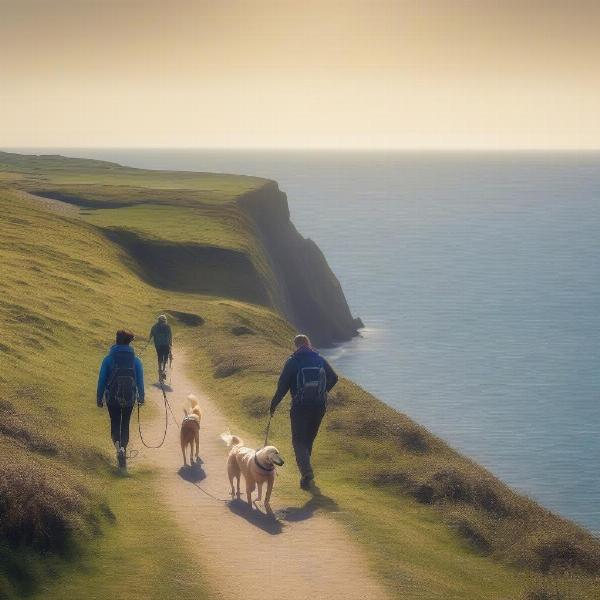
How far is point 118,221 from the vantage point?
83375 mm

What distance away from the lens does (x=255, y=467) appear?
1972 cm

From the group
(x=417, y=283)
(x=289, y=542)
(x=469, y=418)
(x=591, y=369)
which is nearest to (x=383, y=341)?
(x=591, y=369)

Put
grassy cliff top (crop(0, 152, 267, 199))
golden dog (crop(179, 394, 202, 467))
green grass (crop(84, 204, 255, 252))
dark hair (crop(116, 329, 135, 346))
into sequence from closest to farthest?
dark hair (crop(116, 329, 135, 346))
golden dog (crop(179, 394, 202, 467))
green grass (crop(84, 204, 255, 252))
grassy cliff top (crop(0, 152, 267, 199))

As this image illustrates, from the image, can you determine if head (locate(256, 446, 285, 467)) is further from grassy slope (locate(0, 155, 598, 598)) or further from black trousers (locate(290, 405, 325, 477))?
black trousers (locate(290, 405, 325, 477))

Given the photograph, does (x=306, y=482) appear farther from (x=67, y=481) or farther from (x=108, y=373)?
(x=67, y=481)

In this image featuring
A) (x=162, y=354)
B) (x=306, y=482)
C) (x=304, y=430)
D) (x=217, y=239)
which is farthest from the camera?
(x=217, y=239)

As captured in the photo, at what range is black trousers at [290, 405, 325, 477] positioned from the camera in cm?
2200

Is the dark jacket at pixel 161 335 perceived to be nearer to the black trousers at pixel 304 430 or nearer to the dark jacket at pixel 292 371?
the black trousers at pixel 304 430

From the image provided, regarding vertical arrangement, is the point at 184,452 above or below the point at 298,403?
below

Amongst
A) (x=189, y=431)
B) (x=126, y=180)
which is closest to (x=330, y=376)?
(x=189, y=431)

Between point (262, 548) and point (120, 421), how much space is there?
6403mm

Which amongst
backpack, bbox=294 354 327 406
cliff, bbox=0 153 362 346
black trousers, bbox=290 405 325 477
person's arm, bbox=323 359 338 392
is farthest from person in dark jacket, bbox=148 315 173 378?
cliff, bbox=0 153 362 346

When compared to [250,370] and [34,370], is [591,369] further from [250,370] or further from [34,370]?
[34,370]

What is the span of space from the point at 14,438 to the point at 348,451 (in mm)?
8188
